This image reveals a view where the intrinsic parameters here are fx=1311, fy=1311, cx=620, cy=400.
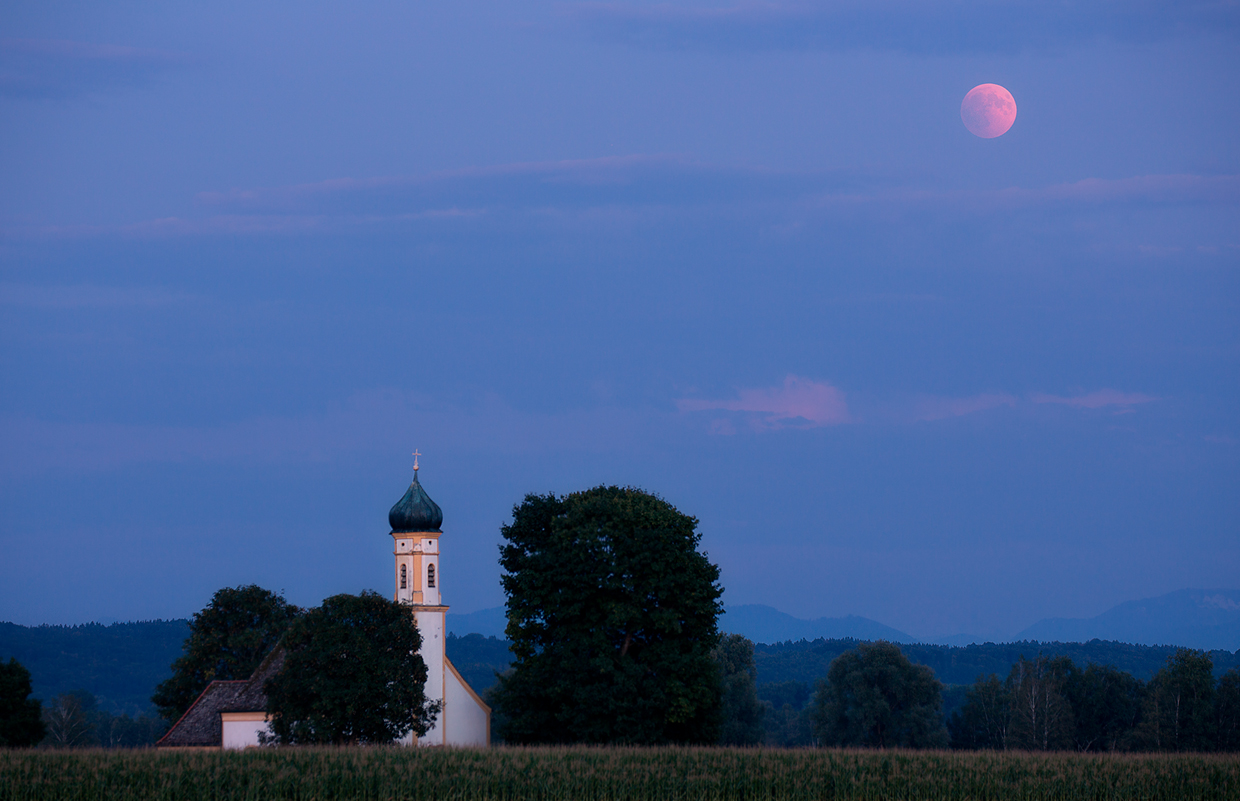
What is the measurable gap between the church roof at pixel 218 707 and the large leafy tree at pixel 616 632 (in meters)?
13.5

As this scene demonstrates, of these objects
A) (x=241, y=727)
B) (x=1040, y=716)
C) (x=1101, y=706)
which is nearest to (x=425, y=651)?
(x=241, y=727)

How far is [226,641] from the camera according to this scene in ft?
266

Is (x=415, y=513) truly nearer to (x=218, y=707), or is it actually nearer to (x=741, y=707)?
(x=218, y=707)

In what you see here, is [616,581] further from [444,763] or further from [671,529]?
[444,763]

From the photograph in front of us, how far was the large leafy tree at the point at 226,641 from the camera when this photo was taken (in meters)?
79.4

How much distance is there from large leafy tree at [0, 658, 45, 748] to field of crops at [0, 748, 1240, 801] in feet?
96.4

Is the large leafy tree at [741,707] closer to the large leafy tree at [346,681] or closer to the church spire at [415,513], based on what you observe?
the church spire at [415,513]

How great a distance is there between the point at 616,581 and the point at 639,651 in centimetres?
345

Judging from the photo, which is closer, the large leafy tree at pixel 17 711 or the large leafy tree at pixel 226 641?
the large leafy tree at pixel 17 711

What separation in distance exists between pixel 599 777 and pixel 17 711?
1747 inches

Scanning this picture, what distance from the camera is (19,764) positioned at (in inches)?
1550

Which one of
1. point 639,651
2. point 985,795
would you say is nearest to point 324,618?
point 639,651

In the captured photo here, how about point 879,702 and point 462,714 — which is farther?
point 879,702

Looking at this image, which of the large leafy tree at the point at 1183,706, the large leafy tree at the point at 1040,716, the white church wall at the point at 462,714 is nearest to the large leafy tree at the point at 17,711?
the white church wall at the point at 462,714
